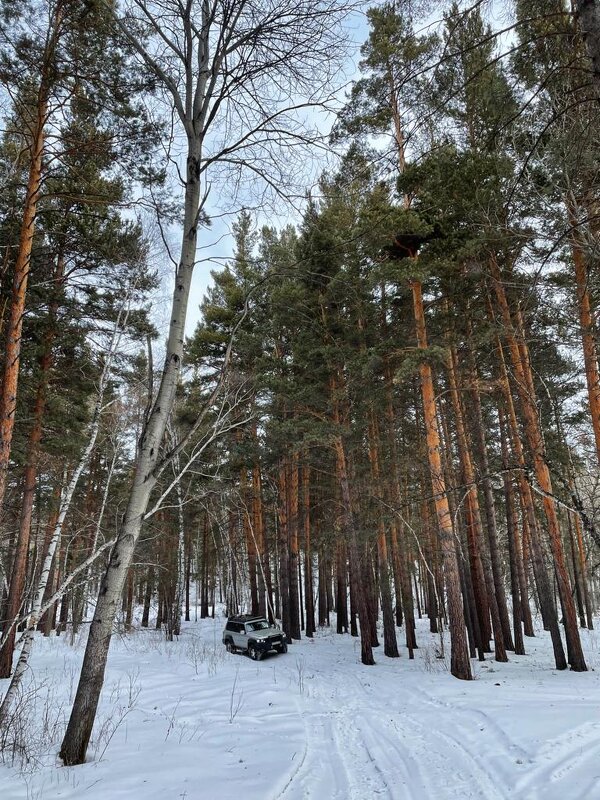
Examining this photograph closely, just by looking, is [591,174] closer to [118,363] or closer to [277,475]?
[118,363]

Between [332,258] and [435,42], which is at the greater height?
[332,258]

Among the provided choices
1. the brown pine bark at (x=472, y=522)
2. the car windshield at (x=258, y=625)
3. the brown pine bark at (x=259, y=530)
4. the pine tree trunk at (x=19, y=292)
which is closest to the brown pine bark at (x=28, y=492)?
the pine tree trunk at (x=19, y=292)

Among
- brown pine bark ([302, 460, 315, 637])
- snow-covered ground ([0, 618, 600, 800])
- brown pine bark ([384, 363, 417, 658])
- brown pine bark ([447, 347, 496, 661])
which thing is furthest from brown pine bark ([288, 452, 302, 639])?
snow-covered ground ([0, 618, 600, 800])

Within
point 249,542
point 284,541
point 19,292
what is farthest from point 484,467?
point 19,292

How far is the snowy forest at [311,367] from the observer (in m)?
4.34

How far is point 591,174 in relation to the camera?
5.11m

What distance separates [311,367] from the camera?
14734mm

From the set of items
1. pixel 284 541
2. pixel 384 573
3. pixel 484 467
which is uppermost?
pixel 484 467

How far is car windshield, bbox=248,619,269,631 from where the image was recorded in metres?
16.2

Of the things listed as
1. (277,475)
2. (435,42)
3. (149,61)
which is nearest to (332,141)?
(435,42)

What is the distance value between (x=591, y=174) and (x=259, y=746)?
812cm

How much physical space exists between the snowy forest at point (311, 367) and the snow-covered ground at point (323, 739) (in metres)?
0.05

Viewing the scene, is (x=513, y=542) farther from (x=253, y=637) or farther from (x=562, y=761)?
(x=562, y=761)

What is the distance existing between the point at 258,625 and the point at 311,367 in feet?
33.3
